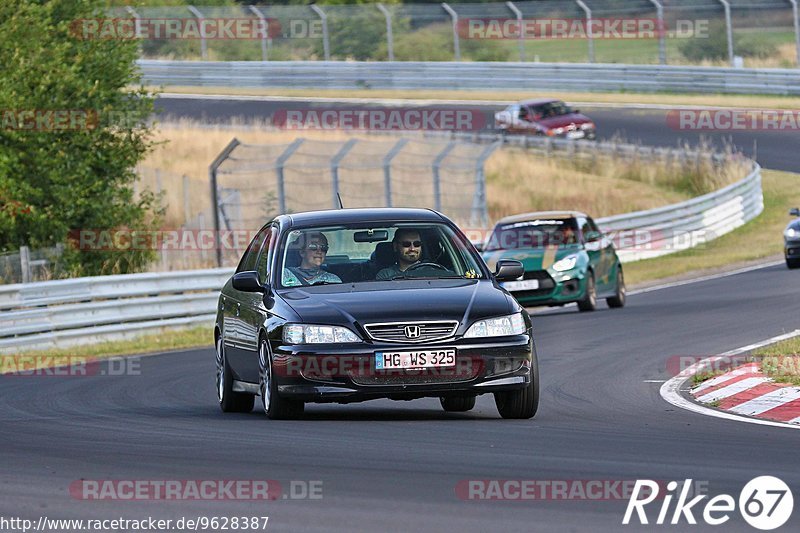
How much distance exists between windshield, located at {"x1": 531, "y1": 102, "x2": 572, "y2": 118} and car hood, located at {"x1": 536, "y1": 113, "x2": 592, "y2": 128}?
0.61 feet

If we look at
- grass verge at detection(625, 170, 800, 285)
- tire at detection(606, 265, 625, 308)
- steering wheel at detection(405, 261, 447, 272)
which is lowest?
grass verge at detection(625, 170, 800, 285)

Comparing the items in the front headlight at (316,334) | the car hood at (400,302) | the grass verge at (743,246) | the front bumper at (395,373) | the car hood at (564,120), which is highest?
the car hood at (400,302)

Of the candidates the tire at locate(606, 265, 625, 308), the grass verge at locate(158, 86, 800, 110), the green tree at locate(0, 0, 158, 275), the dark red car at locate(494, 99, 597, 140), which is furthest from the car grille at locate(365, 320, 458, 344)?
the grass verge at locate(158, 86, 800, 110)

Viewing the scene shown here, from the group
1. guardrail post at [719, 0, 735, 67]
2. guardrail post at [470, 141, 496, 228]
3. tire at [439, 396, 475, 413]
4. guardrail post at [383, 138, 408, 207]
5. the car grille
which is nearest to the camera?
the car grille

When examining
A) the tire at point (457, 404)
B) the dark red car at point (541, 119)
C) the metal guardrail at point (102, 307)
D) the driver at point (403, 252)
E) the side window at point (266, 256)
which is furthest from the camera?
the dark red car at point (541, 119)

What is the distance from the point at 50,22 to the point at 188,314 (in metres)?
5.34

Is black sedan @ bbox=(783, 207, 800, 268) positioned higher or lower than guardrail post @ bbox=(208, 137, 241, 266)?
lower

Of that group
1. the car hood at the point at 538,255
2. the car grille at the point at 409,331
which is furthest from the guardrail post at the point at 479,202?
the car grille at the point at 409,331

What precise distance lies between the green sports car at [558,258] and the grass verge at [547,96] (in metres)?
24.7

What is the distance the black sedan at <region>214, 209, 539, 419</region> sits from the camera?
34.3ft

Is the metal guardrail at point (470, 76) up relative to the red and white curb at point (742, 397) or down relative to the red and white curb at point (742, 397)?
up

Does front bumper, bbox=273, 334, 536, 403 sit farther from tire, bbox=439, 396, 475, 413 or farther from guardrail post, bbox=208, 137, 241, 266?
guardrail post, bbox=208, 137, 241, 266

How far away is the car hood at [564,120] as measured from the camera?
4569 centimetres

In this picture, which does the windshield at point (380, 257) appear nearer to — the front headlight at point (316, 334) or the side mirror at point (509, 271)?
the side mirror at point (509, 271)
